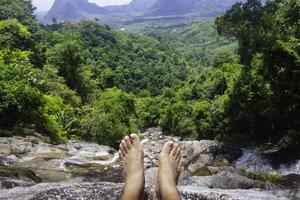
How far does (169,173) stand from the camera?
5996mm

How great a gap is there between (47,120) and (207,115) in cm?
1590

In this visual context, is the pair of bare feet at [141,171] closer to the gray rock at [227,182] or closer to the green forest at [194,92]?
the gray rock at [227,182]

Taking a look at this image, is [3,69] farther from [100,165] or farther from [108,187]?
[108,187]

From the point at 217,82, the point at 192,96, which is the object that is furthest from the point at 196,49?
the point at 217,82

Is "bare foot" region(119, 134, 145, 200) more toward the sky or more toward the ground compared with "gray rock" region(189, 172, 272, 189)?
more toward the sky

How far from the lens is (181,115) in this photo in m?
50.8

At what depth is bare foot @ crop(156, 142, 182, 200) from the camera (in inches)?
203

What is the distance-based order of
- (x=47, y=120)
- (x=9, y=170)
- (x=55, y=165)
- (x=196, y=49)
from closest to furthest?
(x=9, y=170) < (x=55, y=165) < (x=47, y=120) < (x=196, y=49)

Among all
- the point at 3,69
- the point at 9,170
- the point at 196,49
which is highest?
the point at 3,69

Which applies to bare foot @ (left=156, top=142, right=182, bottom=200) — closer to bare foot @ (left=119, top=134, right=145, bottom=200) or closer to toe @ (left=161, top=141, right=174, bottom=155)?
toe @ (left=161, top=141, right=174, bottom=155)

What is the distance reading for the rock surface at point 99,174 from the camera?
374 inches

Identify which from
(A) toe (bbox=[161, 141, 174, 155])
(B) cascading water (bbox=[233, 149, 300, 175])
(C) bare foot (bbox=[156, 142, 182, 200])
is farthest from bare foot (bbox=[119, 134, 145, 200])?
(B) cascading water (bbox=[233, 149, 300, 175])

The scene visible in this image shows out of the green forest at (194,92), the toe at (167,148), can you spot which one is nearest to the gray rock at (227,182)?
the toe at (167,148)

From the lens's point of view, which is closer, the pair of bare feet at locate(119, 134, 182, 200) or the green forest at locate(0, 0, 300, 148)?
the pair of bare feet at locate(119, 134, 182, 200)
